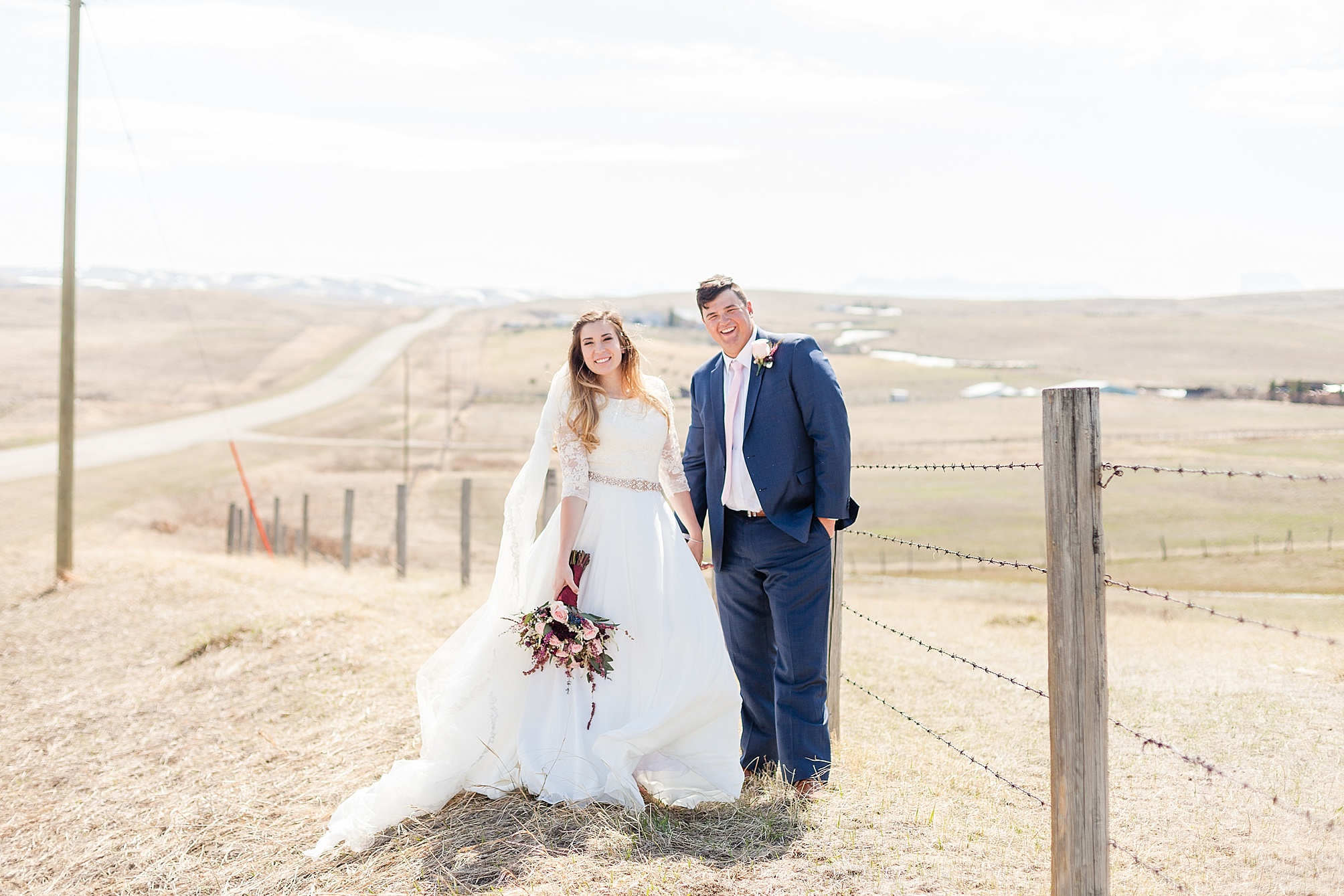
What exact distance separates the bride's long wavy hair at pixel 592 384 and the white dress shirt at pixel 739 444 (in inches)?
13.3

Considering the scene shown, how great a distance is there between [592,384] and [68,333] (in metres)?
11.8

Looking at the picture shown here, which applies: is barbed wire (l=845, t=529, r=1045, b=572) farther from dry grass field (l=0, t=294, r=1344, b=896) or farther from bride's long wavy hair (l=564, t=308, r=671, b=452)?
bride's long wavy hair (l=564, t=308, r=671, b=452)

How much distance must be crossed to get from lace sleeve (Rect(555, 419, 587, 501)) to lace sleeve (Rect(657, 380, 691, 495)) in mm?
417

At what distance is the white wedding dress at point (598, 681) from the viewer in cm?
470

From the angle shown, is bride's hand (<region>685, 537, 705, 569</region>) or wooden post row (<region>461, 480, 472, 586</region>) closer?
bride's hand (<region>685, 537, 705, 569</region>)

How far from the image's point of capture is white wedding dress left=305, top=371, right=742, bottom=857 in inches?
185

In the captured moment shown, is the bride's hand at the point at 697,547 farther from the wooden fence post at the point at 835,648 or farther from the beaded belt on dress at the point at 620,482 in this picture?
the wooden fence post at the point at 835,648

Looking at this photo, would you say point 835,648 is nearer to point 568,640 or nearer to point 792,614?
point 792,614

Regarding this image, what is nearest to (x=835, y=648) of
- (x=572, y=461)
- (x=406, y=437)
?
(x=572, y=461)

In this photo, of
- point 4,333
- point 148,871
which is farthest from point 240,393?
point 148,871

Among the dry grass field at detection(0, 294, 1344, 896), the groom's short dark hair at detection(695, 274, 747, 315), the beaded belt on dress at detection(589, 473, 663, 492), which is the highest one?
the groom's short dark hair at detection(695, 274, 747, 315)

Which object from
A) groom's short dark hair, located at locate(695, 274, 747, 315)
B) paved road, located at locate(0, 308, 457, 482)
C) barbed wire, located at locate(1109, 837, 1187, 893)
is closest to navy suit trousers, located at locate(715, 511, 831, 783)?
groom's short dark hair, located at locate(695, 274, 747, 315)

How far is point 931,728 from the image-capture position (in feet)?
22.1

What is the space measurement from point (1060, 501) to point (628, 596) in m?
2.25
